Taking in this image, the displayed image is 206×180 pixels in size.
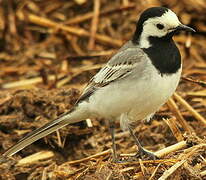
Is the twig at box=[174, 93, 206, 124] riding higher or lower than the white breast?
lower

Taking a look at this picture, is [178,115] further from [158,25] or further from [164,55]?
[158,25]

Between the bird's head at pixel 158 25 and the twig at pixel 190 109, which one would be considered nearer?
the bird's head at pixel 158 25

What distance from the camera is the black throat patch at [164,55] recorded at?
5.20 m

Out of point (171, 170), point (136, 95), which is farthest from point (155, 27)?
point (171, 170)

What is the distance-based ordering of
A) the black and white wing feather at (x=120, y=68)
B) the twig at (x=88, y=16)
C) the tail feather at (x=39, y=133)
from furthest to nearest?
the twig at (x=88, y=16) → the tail feather at (x=39, y=133) → the black and white wing feather at (x=120, y=68)

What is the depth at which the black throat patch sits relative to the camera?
520 cm

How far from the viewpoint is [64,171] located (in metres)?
5.41

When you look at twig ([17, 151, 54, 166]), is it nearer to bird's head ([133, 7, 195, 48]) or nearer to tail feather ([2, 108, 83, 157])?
tail feather ([2, 108, 83, 157])

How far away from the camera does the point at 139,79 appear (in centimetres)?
521

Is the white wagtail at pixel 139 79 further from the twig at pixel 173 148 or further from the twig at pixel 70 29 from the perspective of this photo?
the twig at pixel 70 29

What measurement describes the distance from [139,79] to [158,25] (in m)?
0.53

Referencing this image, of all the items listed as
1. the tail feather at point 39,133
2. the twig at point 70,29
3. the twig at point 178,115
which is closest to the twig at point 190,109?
the twig at point 178,115

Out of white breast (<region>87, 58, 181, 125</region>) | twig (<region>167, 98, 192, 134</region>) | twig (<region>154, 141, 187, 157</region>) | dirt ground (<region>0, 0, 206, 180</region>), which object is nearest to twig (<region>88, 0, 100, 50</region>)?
dirt ground (<region>0, 0, 206, 180</region>)

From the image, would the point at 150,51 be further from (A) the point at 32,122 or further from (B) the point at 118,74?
(A) the point at 32,122
